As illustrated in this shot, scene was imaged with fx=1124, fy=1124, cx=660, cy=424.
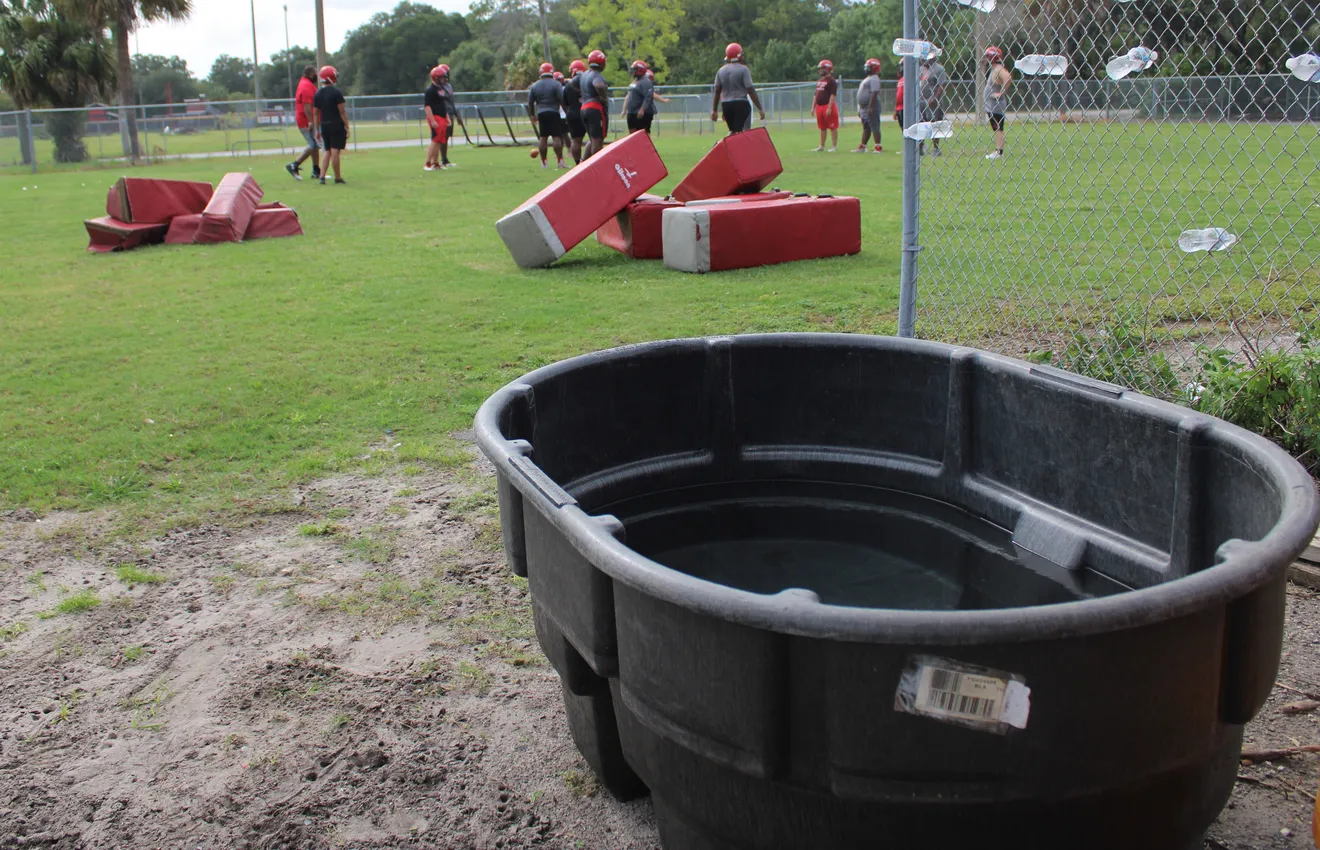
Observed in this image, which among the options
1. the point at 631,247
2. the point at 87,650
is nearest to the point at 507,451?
the point at 87,650

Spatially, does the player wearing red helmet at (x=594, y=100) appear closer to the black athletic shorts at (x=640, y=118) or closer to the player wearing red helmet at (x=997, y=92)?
the black athletic shorts at (x=640, y=118)

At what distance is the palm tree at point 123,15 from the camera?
32.6 meters

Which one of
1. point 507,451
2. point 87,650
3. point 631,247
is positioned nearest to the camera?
point 507,451

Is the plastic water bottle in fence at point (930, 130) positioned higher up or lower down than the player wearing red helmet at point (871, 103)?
lower down

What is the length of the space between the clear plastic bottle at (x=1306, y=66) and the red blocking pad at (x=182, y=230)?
36.2 feet

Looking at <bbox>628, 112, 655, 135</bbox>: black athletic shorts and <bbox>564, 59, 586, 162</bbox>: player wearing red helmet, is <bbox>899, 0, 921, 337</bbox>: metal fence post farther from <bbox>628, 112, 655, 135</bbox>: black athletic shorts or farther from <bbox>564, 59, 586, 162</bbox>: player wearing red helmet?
<bbox>564, 59, 586, 162</bbox>: player wearing red helmet

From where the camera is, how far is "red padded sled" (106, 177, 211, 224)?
1202cm

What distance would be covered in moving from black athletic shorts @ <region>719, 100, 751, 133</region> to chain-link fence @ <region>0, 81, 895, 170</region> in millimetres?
12377

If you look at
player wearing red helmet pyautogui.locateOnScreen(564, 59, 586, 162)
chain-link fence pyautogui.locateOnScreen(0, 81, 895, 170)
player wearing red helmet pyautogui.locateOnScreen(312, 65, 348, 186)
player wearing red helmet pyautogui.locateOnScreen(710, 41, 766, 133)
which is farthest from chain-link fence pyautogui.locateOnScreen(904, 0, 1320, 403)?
chain-link fence pyautogui.locateOnScreen(0, 81, 895, 170)

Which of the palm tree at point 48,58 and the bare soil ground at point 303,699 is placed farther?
the palm tree at point 48,58

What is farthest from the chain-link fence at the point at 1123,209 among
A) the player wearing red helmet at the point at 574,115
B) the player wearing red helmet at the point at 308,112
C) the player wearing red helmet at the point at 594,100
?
the player wearing red helmet at the point at 308,112

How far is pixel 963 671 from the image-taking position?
5.51 ft

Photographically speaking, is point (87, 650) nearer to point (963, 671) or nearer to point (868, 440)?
point (868, 440)

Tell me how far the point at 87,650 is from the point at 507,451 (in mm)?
1819
